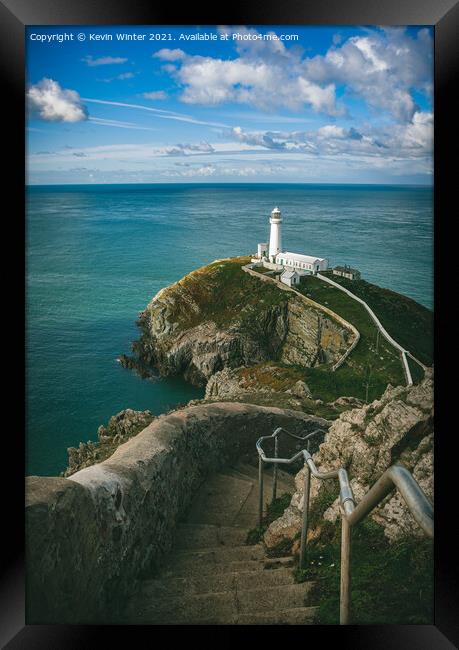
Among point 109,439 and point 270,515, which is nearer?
point 270,515

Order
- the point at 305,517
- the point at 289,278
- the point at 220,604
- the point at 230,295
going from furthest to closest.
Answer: the point at 289,278, the point at 230,295, the point at 220,604, the point at 305,517

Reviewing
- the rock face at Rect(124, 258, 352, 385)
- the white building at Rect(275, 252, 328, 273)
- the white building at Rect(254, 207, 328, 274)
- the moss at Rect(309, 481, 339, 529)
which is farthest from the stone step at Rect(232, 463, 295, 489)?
the white building at Rect(275, 252, 328, 273)

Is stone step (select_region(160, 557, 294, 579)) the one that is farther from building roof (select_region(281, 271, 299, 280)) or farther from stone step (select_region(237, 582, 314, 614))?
building roof (select_region(281, 271, 299, 280))

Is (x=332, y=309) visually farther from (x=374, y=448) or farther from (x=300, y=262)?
(x=374, y=448)

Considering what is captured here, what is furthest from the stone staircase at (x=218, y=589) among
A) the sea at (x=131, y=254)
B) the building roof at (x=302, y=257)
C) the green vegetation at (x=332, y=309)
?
the building roof at (x=302, y=257)

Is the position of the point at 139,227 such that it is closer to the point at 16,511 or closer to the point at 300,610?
the point at 16,511

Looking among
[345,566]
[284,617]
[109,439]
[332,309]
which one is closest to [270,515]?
[284,617]

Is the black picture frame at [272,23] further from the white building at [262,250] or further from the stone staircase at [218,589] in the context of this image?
the white building at [262,250]
